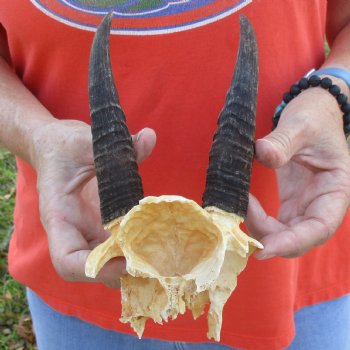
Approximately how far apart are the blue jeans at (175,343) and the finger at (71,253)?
712mm

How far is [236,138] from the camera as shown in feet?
4.18

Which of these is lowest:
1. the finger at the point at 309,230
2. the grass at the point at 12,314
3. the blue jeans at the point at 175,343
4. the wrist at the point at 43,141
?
the grass at the point at 12,314

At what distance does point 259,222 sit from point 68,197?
0.55 metres

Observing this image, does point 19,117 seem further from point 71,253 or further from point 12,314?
point 12,314

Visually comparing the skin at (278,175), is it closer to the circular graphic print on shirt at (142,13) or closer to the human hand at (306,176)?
the human hand at (306,176)

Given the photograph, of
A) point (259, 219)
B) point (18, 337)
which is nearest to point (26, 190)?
point (259, 219)

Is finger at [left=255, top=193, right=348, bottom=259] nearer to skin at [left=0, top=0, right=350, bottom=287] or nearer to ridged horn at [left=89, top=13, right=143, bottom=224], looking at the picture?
skin at [left=0, top=0, right=350, bottom=287]

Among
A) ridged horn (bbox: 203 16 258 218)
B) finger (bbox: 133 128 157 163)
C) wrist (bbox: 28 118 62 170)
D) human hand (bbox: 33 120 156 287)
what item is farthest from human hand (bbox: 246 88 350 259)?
wrist (bbox: 28 118 62 170)

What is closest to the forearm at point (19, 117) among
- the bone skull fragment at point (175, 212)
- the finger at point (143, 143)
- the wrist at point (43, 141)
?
the wrist at point (43, 141)

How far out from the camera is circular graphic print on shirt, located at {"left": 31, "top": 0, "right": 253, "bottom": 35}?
1717 mm

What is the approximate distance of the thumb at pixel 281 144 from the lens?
1.41m

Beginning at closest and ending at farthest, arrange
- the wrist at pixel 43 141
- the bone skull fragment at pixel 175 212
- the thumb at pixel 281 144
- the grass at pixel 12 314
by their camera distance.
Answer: the bone skull fragment at pixel 175 212
the thumb at pixel 281 144
the wrist at pixel 43 141
the grass at pixel 12 314

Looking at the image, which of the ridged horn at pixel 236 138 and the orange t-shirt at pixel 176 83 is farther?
the orange t-shirt at pixel 176 83

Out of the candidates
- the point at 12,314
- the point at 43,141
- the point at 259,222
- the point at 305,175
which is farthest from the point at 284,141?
the point at 12,314
